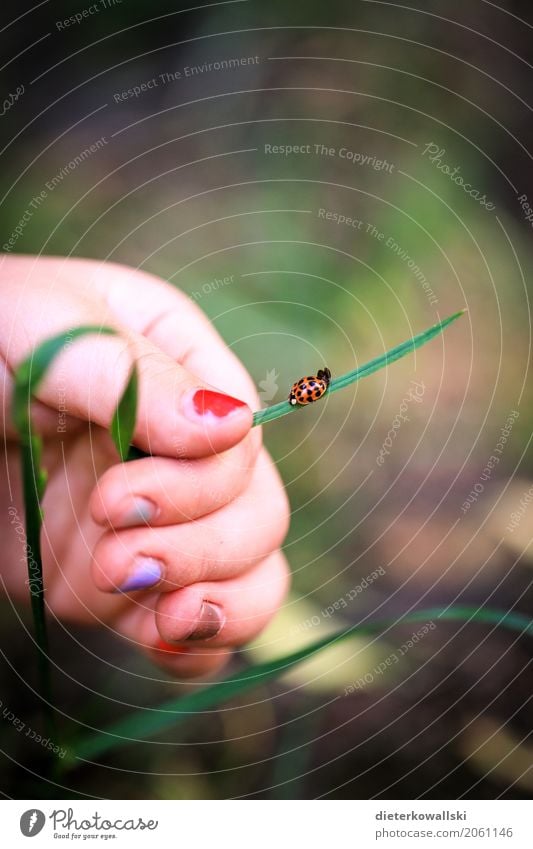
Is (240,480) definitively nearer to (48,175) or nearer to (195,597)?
(195,597)

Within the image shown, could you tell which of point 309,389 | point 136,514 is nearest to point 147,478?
point 136,514

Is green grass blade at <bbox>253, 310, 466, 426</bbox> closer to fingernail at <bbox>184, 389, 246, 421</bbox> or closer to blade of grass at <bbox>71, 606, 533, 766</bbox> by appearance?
fingernail at <bbox>184, 389, 246, 421</bbox>

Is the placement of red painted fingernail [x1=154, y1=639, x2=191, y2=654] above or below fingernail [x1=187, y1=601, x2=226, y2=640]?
below

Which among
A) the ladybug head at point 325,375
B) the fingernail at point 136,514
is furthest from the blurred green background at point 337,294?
the fingernail at point 136,514

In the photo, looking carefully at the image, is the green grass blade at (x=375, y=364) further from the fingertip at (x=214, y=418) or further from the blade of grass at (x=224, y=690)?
the blade of grass at (x=224, y=690)

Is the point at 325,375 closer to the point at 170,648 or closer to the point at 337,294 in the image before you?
the point at 337,294

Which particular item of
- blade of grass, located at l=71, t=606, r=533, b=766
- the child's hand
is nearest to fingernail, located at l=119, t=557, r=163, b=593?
the child's hand

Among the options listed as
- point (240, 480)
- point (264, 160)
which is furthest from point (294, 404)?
point (264, 160)
